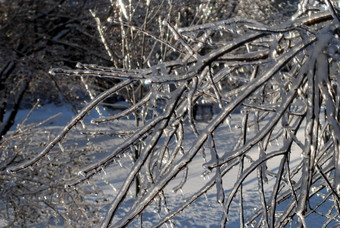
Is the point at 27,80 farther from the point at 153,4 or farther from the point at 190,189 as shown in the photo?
the point at 190,189

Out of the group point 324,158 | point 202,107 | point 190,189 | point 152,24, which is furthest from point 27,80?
point 202,107

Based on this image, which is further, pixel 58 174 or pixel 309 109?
pixel 58 174

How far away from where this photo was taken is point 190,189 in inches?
432

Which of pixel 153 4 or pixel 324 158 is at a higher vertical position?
pixel 153 4

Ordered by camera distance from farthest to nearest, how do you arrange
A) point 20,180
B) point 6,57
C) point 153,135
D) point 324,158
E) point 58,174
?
point 6,57
point 58,174
point 20,180
point 324,158
point 153,135

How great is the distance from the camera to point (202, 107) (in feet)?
70.9

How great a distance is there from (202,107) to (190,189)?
10.9 metres

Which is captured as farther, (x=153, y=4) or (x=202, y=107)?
(x=202, y=107)

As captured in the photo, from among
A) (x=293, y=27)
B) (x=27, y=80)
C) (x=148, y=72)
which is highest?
(x=293, y=27)

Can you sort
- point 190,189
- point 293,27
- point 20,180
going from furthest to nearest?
point 190,189
point 20,180
point 293,27

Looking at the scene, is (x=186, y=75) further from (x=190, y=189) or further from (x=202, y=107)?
(x=202, y=107)

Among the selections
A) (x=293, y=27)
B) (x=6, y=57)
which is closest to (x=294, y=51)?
(x=293, y=27)

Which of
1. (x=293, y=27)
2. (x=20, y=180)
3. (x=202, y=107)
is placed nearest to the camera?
(x=293, y=27)

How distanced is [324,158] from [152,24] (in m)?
7.85
